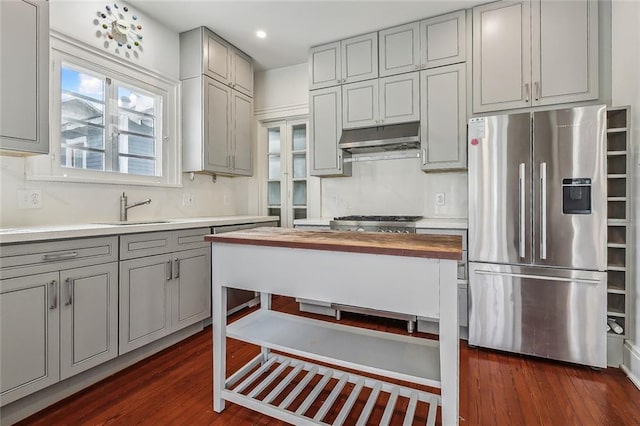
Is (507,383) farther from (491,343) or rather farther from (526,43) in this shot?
(526,43)

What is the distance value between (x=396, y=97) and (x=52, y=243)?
2.91 meters

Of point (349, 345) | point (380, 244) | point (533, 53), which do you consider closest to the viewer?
point (380, 244)

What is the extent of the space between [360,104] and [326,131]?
1.48ft

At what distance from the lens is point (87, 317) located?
6.21 feet

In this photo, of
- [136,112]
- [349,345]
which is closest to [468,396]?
[349,345]

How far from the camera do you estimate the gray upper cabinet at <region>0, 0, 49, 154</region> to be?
1.72m

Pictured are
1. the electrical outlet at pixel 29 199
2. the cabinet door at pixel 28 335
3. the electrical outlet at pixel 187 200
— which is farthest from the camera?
the electrical outlet at pixel 187 200

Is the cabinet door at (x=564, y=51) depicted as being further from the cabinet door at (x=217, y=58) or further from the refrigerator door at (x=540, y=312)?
the cabinet door at (x=217, y=58)

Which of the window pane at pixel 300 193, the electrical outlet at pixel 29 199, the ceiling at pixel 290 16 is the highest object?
the ceiling at pixel 290 16

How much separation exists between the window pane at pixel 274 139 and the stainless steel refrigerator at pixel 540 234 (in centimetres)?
248

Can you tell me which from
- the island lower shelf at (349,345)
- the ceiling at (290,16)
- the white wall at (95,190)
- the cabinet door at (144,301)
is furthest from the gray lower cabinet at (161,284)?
the ceiling at (290,16)

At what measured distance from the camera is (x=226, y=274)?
1.69 meters

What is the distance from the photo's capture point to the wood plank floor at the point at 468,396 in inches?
65.1

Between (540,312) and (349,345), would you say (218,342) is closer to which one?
(349,345)
